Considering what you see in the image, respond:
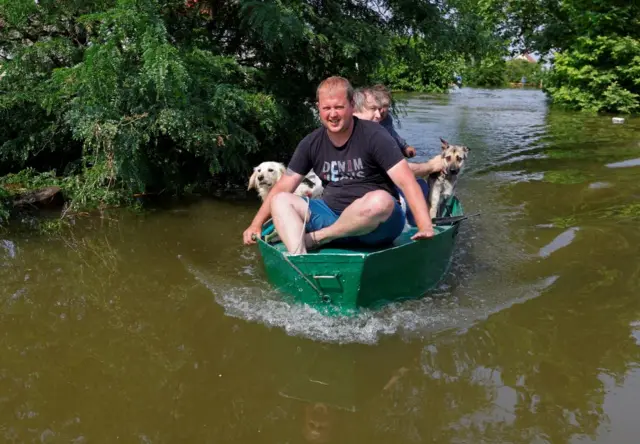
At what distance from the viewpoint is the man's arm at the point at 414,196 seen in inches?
153

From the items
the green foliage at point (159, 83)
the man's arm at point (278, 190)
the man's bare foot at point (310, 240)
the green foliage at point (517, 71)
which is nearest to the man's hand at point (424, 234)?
the man's bare foot at point (310, 240)

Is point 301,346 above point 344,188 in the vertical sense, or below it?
below

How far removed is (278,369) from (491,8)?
25.9 m

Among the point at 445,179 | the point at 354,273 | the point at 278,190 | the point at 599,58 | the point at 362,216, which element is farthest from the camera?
the point at 599,58

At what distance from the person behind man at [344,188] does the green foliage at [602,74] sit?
18.5 meters

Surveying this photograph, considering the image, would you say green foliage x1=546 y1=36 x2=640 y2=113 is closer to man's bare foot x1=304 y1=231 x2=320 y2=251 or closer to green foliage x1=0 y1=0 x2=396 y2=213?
green foliage x1=0 y1=0 x2=396 y2=213

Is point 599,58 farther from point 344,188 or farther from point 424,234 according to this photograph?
point 424,234

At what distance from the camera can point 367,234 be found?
413 centimetres

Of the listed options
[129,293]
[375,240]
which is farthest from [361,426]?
[129,293]

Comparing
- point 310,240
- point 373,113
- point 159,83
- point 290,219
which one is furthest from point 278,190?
point 159,83

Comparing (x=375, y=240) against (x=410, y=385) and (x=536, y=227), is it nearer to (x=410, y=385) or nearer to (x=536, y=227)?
(x=410, y=385)

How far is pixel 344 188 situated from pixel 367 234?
41 centimetres

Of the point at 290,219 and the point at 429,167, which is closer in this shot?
the point at 290,219

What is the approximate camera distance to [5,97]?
7000mm
